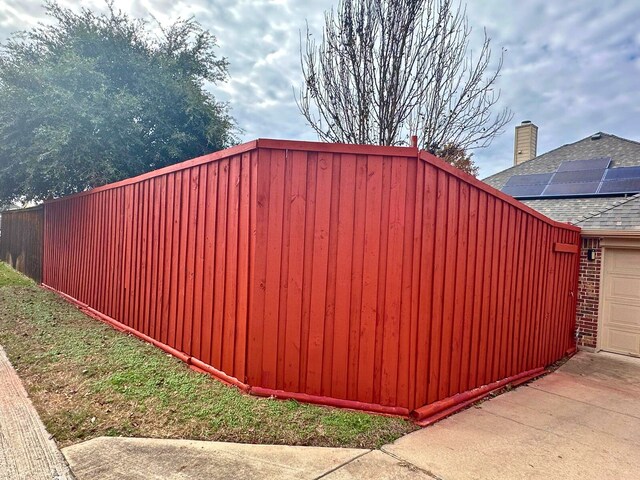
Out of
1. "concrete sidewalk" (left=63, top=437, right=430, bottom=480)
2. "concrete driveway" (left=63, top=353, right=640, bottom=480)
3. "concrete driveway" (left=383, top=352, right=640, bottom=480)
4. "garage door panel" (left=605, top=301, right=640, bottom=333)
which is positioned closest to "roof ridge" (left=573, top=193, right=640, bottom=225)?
"garage door panel" (left=605, top=301, right=640, bottom=333)

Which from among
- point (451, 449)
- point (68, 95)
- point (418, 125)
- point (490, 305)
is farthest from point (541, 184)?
point (68, 95)

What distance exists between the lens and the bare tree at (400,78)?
22.3ft

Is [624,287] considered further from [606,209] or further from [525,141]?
[525,141]

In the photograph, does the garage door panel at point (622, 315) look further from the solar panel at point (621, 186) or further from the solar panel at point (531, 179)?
the solar panel at point (531, 179)

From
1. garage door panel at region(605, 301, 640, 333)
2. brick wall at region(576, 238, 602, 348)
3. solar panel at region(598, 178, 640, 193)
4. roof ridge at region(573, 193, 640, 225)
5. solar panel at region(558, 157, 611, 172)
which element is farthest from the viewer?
solar panel at region(558, 157, 611, 172)

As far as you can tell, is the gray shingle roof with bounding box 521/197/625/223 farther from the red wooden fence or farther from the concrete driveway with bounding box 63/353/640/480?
the concrete driveway with bounding box 63/353/640/480

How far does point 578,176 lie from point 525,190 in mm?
1111

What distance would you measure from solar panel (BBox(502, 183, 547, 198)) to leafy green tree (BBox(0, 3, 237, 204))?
834cm

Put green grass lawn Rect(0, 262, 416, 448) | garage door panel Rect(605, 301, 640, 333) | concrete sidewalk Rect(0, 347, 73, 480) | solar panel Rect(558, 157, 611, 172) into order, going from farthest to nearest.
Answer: solar panel Rect(558, 157, 611, 172) < garage door panel Rect(605, 301, 640, 333) < green grass lawn Rect(0, 262, 416, 448) < concrete sidewalk Rect(0, 347, 73, 480)

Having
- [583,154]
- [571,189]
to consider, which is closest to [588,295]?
[571,189]

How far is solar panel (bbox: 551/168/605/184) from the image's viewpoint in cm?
849

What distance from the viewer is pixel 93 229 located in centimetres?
699

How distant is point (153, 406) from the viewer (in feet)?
10.5

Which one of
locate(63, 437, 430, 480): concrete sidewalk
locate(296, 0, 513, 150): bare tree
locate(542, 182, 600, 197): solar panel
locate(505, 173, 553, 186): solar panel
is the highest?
locate(296, 0, 513, 150): bare tree
